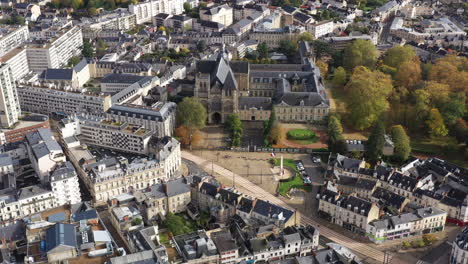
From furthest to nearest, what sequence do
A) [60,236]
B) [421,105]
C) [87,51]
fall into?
[87,51] → [421,105] → [60,236]

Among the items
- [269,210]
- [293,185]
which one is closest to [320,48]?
[293,185]

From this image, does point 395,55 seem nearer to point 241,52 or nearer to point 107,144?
point 241,52

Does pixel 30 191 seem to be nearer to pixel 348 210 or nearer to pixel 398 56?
pixel 348 210

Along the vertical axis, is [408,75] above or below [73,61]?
above

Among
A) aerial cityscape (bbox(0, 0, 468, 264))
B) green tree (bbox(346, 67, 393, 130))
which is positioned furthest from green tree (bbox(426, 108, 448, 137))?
green tree (bbox(346, 67, 393, 130))

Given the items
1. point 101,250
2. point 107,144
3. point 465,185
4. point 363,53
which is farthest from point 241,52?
point 101,250

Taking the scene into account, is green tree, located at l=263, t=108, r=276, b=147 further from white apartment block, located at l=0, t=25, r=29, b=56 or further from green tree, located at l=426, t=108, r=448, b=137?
white apartment block, located at l=0, t=25, r=29, b=56

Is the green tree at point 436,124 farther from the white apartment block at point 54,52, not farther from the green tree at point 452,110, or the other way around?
the white apartment block at point 54,52
